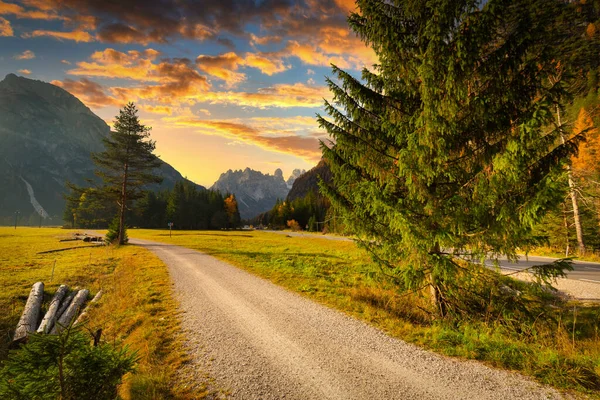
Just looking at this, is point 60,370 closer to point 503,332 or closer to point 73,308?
point 503,332

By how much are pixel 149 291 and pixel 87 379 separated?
8948mm

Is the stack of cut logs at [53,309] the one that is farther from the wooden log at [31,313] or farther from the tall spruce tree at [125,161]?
the tall spruce tree at [125,161]

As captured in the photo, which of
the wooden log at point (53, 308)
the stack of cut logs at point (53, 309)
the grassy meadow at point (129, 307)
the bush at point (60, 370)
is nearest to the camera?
the bush at point (60, 370)

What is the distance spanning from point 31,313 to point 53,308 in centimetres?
68

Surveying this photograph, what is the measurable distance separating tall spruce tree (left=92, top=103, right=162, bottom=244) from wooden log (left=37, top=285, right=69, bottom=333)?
18784 mm

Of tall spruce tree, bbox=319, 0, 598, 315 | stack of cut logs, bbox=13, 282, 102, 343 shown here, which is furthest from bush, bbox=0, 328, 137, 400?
stack of cut logs, bbox=13, 282, 102, 343

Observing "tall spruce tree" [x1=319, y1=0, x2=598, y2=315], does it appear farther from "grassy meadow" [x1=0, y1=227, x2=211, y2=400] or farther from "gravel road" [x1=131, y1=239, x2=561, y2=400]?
"grassy meadow" [x1=0, y1=227, x2=211, y2=400]

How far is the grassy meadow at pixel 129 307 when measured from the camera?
16.1 feet

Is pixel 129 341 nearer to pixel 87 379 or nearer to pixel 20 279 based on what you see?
pixel 87 379

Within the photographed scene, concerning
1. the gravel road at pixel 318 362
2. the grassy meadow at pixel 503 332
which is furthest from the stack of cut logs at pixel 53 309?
the grassy meadow at pixel 503 332

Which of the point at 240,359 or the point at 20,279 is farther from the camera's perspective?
the point at 20,279

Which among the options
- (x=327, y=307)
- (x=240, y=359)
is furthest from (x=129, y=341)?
(x=327, y=307)

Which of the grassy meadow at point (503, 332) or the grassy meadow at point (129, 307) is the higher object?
the grassy meadow at point (503, 332)

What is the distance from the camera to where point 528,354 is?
18.2ft
